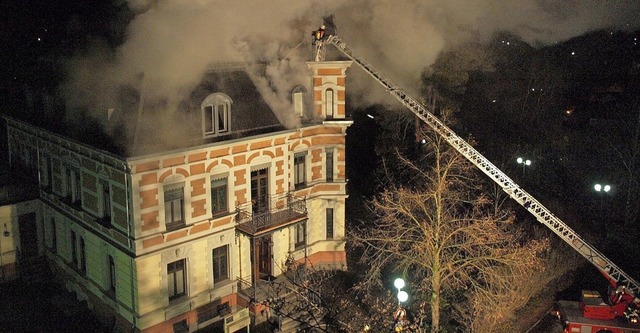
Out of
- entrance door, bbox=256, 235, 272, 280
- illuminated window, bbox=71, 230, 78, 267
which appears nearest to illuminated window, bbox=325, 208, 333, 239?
entrance door, bbox=256, 235, 272, 280

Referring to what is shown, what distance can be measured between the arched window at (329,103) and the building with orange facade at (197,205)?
1.9 inches

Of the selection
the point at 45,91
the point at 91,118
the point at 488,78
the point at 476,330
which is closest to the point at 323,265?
the point at 476,330

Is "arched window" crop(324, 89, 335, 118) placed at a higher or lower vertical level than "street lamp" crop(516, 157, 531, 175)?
higher

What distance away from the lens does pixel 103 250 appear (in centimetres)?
2227

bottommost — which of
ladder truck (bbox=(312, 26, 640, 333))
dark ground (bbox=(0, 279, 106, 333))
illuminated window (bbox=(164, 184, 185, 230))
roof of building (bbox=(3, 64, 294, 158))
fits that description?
dark ground (bbox=(0, 279, 106, 333))

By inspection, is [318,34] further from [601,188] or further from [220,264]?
[601,188]


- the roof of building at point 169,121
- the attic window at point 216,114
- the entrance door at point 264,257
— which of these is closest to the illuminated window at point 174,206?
the roof of building at point 169,121

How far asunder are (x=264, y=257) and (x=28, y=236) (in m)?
11.3

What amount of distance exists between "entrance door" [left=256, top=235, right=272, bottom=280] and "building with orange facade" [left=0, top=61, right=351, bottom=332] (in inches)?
1.9

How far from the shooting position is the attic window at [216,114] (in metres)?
21.8

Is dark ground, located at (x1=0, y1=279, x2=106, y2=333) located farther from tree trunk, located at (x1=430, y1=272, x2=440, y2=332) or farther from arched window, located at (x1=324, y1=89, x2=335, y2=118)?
arched window, located at (x1=324, y1=89, x2=335, y2=118)

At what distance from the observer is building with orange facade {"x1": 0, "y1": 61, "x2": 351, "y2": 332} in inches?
812

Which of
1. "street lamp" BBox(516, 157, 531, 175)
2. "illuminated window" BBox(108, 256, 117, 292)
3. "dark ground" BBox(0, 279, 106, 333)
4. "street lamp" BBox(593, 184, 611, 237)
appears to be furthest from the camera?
"street lamp" BBox(516, 157, 531, 175)

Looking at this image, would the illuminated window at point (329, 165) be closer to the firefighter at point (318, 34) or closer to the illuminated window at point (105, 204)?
the firefighter at point (318, 34)
